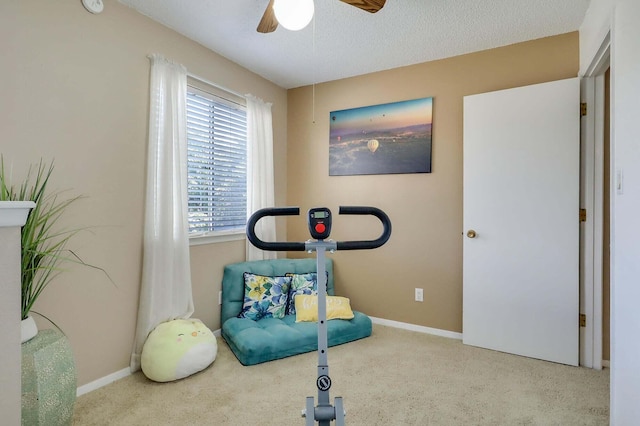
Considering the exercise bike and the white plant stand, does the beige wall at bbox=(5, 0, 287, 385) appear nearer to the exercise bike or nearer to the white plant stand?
the white plant stand

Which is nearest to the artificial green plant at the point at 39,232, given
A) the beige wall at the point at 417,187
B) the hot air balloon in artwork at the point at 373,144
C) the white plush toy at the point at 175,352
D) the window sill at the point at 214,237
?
the white plush toy at the point at 175,352

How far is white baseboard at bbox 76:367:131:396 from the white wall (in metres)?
2.75

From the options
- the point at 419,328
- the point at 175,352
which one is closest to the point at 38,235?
the point at 175,352

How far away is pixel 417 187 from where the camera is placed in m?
3.20

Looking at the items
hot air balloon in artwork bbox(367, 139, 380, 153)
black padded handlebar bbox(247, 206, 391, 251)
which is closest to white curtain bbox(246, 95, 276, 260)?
hot air balloon in artwork bbox(367, 139, 380, 153)

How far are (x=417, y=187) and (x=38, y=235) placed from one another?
9.11 feet

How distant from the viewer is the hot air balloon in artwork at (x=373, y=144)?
335cm

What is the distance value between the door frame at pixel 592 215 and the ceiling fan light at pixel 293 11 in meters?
2.03

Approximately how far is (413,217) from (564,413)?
1765 mm

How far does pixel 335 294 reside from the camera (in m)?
3.62

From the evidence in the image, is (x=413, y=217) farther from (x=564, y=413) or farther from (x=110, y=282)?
(x=110, y=282)

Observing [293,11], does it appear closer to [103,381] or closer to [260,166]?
[260,166]

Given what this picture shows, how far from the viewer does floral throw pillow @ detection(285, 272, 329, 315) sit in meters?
3.18

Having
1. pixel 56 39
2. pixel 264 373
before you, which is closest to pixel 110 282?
pixel 264 373
